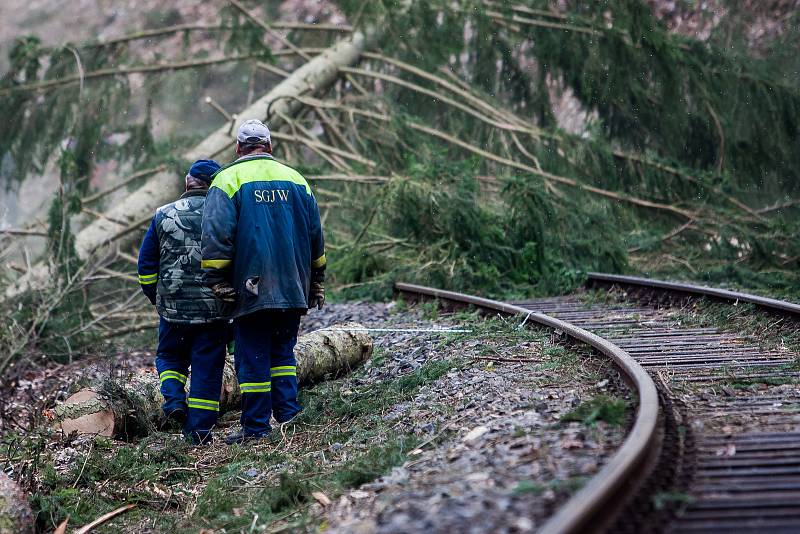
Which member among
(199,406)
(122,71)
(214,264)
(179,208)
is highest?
(122,71)

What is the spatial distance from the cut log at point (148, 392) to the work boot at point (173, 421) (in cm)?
7

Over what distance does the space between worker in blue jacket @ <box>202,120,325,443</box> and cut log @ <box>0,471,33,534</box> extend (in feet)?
4.84

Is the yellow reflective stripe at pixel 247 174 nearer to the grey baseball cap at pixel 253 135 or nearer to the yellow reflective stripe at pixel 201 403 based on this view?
the grey baseball cap at pixel 253 135

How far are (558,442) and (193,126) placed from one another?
29.9 meters

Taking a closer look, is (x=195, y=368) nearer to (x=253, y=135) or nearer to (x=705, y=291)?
(x=253, y=135)

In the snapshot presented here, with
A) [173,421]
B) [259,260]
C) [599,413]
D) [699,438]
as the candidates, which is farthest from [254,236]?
[699,438]

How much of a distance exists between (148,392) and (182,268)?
0.94 meters

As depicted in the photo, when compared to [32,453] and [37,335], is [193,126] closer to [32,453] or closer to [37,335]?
[37,335]

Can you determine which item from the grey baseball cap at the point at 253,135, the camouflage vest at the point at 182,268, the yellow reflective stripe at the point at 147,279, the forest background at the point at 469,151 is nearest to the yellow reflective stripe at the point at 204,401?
the camouflage vest at the point at 182,268

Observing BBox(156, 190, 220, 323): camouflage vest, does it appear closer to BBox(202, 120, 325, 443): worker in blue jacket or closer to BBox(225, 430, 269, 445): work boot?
BBox(202, 120, 325, 443): worker in blue jacket

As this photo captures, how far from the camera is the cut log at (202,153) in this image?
11.4 m

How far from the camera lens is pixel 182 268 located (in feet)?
20.1

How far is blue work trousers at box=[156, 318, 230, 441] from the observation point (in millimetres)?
6074

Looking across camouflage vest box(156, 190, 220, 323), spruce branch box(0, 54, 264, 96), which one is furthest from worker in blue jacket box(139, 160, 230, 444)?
spruce branch box(0, 54, 264, 96)
